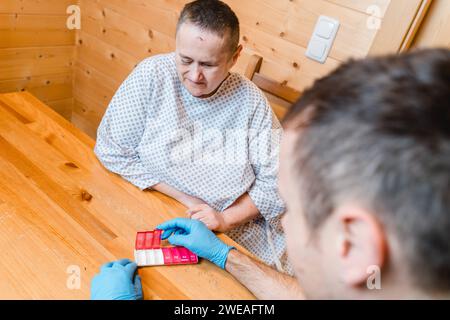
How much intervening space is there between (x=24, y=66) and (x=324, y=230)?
2200 mm

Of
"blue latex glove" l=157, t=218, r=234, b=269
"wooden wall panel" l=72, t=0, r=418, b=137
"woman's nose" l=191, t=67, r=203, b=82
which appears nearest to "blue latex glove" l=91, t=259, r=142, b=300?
"blue latex glove" l=157, t=218, r=234, b=269

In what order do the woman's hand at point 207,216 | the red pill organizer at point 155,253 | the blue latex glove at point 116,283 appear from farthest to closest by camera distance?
the woman's hand at point 207,216 → the red pill organizer at point 155,253 → the blue latex glove at point 116,283

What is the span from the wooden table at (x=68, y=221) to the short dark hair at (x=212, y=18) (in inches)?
21.3

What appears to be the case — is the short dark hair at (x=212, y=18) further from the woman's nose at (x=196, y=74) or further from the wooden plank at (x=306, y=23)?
the wooden plank at (x=306, y=23)

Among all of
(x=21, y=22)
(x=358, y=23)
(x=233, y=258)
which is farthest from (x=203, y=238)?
(x=21, y=22)

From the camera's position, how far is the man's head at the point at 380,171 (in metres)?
0.37

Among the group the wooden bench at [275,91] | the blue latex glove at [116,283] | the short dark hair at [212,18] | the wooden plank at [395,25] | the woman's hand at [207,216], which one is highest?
the wooden plank at [395,25]

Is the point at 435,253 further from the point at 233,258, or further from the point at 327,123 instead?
the point at 233,258

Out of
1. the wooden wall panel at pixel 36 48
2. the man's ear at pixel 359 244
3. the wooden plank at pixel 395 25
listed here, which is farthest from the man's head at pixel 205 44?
the wooden wall panel at pixel 36 48

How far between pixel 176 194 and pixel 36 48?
156 centimetres

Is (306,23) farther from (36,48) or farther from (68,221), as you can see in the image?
(36,48)

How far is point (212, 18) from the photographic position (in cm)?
107

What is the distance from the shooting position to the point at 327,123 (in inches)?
16.8

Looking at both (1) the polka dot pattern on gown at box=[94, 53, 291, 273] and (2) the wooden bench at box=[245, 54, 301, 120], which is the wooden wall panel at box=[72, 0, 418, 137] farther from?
(1) the polka dot pattern on gown at box=[94, 53, 291, 273]
